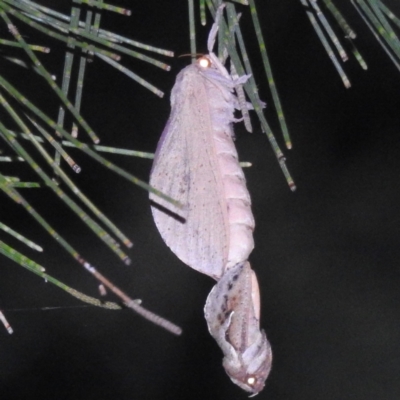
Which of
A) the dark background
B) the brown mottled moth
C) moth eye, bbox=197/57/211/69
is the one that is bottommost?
the dark background

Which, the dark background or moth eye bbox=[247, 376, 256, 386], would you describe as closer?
moth eye bbox=[247, 376, 256, 386]

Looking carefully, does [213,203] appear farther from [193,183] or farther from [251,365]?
[251,365]

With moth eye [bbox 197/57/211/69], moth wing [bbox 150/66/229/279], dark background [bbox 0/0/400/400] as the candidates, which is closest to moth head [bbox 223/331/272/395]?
moth wing [bbox 150/66/229/279]

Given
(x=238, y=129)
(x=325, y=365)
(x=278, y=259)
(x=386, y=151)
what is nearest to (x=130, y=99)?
(x=238, y=129)

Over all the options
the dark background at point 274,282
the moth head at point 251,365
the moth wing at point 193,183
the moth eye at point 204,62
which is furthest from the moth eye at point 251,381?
the dark background at point 274,282

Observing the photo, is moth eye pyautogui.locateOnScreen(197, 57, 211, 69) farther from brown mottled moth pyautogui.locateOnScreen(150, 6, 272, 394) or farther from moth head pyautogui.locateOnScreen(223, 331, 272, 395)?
moth head pyautogui.locateOnScreen(223, 331, 272, 395)

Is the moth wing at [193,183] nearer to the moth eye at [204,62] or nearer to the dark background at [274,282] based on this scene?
the moth eye at [204,62]
